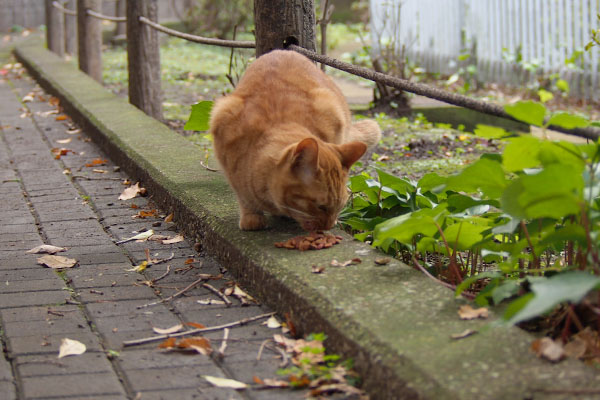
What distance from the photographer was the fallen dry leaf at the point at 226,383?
7.75 feet

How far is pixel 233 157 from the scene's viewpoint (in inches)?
140

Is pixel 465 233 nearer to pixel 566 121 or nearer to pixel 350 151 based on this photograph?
pixel 350 151

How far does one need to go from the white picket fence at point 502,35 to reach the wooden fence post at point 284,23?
160 inches

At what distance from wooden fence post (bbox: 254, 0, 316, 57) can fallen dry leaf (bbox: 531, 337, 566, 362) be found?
2610 millimetres

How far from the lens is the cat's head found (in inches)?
122

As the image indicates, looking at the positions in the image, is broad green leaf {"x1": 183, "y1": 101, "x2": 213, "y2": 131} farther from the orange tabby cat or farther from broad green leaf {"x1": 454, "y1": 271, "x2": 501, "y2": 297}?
broad green leaf {"x1": 454, "y1": 271, "x2": 501, "y2": 297}

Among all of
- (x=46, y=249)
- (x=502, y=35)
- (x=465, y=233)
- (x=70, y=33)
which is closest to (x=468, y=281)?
(x=465, y=233)

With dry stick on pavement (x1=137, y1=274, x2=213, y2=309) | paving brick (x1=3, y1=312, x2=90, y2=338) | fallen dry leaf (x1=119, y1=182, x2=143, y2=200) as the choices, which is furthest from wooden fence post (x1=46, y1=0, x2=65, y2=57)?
paving brick (x1=3, y1=312, x2=90, y2=338)

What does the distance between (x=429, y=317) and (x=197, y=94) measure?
7.01 m

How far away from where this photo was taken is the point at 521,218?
2.37 metres

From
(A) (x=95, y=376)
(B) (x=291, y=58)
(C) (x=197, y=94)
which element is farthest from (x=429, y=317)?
(C) (x=197, y=94)

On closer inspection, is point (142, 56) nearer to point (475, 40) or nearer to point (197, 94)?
point (197, 94)

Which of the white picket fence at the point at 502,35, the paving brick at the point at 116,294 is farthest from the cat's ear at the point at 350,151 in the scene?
the white picket fence at the point at 502,35

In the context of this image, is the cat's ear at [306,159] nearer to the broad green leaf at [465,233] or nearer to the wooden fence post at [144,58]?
the broad green leaf at [465,233]
